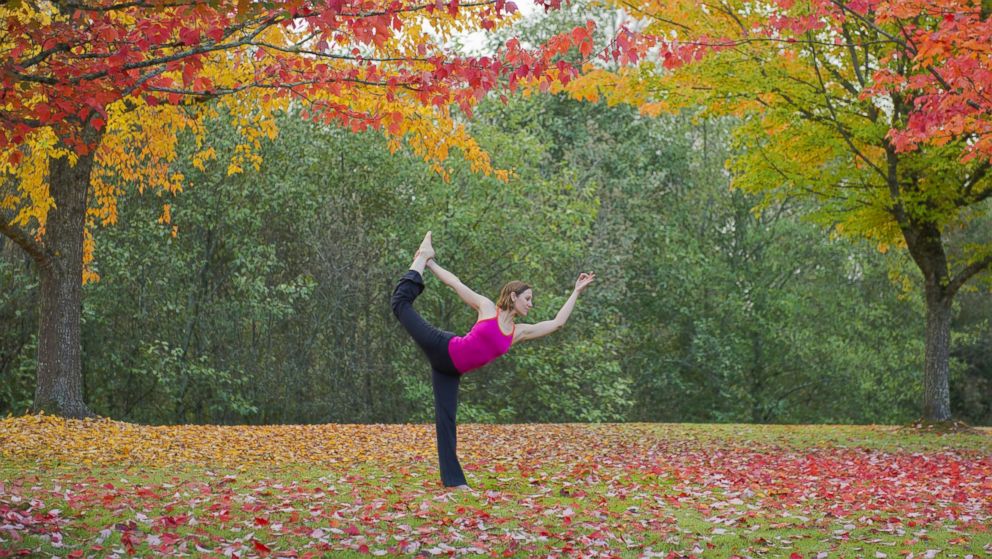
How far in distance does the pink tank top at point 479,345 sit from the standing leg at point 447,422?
0.21 metres

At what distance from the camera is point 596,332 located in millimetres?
22266

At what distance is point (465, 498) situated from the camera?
8.23 m

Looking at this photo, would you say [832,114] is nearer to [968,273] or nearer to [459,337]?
[968,273]

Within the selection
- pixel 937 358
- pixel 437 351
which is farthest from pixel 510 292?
pixel 937 358

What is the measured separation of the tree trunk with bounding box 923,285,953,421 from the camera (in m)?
16.9

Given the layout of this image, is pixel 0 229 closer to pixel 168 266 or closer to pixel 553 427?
pixel 168 266

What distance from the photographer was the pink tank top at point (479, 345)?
8.04 metres

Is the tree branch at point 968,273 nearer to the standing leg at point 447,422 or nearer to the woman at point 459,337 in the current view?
the woman at point 459,337

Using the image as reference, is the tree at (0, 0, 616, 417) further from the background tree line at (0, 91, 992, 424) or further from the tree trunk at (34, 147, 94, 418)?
the background tree line at (0, 91, 992, 424)

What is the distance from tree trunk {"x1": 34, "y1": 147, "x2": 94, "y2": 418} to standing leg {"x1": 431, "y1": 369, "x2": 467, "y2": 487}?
6.96 metres

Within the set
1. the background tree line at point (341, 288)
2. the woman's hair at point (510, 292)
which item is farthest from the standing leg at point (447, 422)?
the background tree line at point (341, 288)

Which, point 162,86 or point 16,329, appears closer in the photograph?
point 162,86

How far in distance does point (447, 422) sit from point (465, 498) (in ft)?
2.12

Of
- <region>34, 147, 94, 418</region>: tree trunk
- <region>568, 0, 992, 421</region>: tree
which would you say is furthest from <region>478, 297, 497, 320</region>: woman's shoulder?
<region>34, 147, 94, 418</region>: tree trunk
